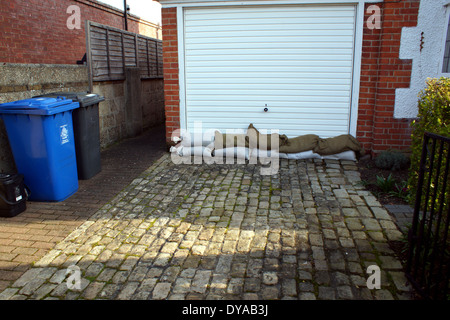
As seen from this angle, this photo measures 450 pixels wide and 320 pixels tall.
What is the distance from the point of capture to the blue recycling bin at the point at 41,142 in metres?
4.71

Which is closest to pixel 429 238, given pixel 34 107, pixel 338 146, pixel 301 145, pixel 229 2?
pixel 338 146

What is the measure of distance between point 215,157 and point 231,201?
82.4 inches

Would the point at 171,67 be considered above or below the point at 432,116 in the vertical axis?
above

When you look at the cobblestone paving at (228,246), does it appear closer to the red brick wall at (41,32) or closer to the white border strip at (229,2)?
the white border strip at (229,2)

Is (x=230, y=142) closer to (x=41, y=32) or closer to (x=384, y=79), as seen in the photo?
(x=384, y=79)

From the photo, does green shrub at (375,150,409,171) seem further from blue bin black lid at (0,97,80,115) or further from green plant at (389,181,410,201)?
blue bin black lid at (0,97,80,115)

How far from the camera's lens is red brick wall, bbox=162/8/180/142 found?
7188 mm

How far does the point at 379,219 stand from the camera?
14.3 ft

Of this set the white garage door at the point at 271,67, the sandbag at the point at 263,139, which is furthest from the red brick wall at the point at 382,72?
the sandbag at the point at 263,139

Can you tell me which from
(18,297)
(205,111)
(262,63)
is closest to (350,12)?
(262,63)

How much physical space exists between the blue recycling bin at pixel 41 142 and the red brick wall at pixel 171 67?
2.60 metres

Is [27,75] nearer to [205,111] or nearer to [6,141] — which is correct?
[6,141]

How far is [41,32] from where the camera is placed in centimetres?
1041

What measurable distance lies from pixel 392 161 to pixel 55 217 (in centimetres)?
544
